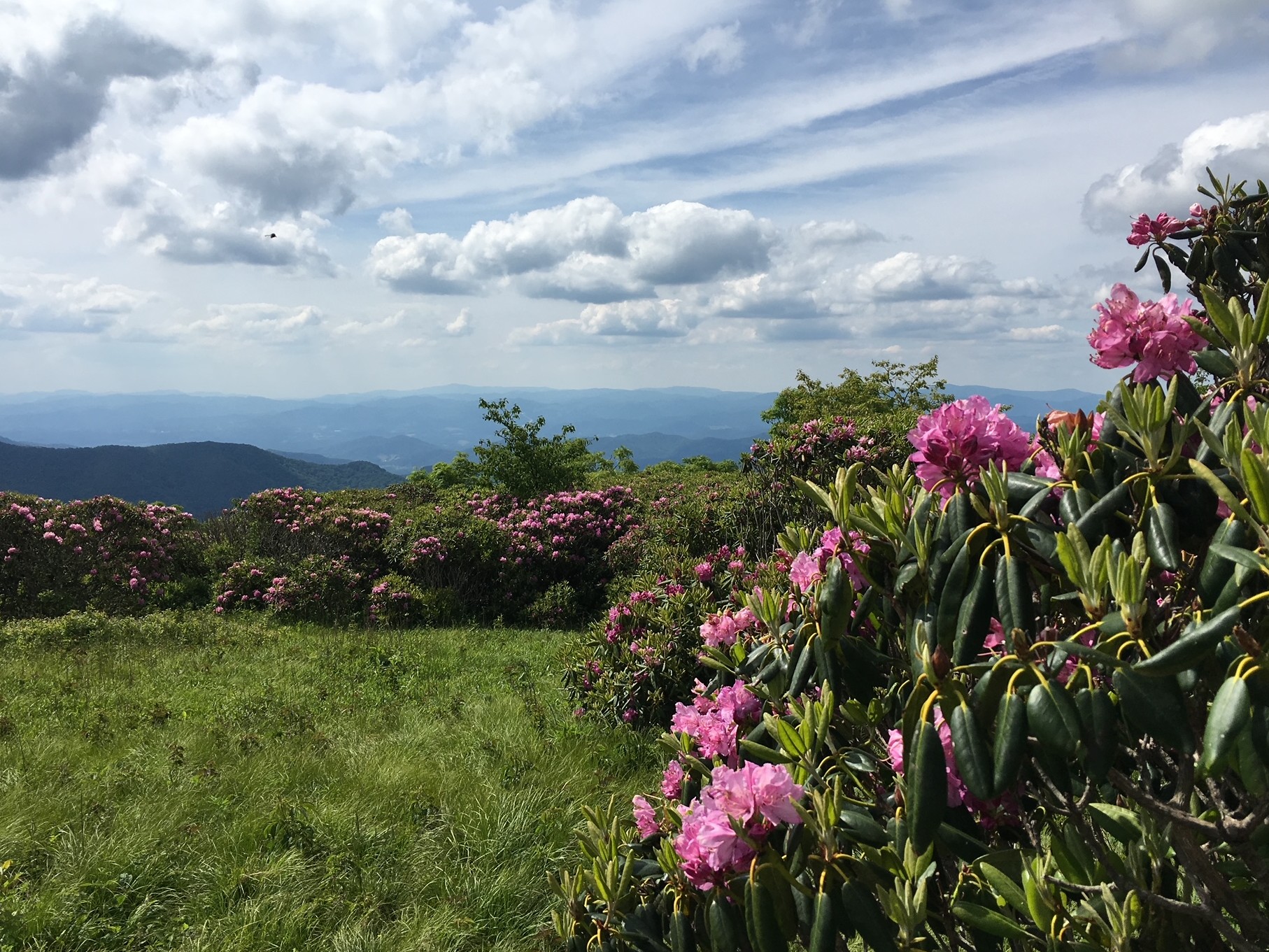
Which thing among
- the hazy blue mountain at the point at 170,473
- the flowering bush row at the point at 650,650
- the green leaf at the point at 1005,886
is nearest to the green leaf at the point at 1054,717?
the green leaf at the point at 1005,886

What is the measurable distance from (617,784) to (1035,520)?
4.04m

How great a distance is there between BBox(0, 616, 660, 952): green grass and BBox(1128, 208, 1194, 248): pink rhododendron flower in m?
4.08

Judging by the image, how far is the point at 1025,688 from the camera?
993 millimetres

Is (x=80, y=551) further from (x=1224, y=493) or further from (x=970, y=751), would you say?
(x=1224, y=493)

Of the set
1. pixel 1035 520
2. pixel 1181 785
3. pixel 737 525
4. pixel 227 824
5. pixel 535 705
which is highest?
pixel 1035 520

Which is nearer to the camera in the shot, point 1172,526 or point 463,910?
point 1172,526

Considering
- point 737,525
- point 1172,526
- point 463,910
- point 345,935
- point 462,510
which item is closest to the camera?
point 1172,526

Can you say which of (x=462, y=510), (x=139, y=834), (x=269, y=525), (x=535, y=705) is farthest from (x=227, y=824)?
(x=269, y=525)

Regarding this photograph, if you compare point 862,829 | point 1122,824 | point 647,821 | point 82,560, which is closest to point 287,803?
point 647,821

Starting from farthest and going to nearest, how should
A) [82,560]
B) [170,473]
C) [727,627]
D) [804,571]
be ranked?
[170,473], [82,560], [727,627], [804,571]

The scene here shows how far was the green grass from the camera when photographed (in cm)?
322

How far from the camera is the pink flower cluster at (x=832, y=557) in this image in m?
1.38

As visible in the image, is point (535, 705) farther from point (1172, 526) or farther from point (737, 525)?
point (1172, 526)

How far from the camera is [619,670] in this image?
19.0ft
